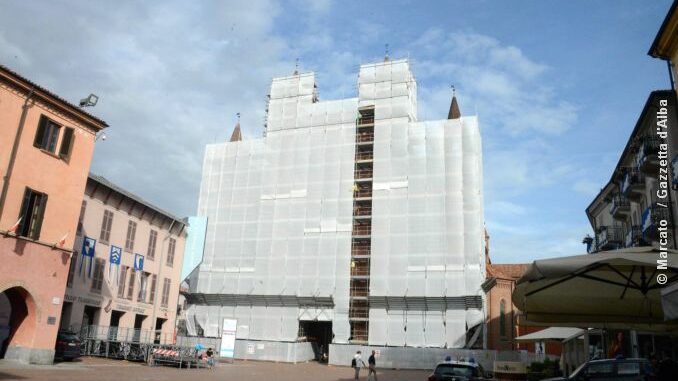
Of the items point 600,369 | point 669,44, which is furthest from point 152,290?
point 669,44

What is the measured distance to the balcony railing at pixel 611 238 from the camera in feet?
113

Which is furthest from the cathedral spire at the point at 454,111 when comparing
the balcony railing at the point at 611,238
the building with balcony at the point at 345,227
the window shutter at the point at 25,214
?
the window shutter at the point at 25,214

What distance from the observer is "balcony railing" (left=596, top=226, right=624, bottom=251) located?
1362 inches

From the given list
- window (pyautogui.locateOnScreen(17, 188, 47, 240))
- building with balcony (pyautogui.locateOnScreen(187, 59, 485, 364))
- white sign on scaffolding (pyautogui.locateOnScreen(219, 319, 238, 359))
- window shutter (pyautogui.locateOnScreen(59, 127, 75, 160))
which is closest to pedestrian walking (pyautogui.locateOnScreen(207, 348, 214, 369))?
white sign on scaffolding (pyautogui.locateOnScreen(219, 319, 238, 359))

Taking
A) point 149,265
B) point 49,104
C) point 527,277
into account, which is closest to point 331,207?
point 149,265

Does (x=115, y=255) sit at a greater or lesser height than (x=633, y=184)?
lesser

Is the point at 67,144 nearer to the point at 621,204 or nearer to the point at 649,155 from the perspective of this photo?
the point at 649,155

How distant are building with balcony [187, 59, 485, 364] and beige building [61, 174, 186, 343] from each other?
29.4 ft

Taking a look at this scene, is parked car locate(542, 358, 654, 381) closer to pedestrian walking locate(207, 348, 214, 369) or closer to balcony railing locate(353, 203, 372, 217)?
pedestrian walking locate(207, 348, 214, 369)

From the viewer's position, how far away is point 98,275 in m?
33.3

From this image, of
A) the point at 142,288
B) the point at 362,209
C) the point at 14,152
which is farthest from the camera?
the point at 362,209

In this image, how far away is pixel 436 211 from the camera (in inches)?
1780

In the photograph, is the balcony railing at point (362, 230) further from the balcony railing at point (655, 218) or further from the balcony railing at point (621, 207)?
the balcony railing at point (655, 218)

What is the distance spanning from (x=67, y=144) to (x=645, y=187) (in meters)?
29.9
